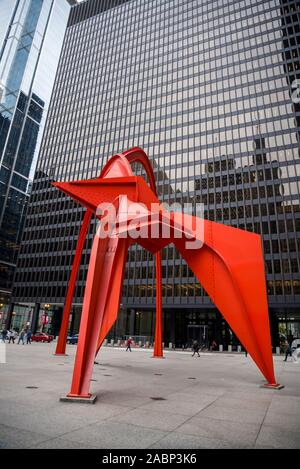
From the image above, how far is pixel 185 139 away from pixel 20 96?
7661cm

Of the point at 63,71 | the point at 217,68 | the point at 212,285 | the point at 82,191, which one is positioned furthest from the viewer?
the point at 63,71

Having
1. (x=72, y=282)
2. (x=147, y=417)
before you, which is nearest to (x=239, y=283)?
(x=147, y=417)

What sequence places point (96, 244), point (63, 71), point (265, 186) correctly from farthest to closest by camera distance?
point (63, 71) < point (265, 186) < point (96, 244)

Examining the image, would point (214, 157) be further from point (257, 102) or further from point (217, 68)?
point (217, 68)

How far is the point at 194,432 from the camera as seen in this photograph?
5.41 m

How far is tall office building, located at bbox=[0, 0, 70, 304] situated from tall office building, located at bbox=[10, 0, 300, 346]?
2172 cm

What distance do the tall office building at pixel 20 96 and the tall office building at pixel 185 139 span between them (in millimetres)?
21720

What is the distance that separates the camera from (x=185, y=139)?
61688 millimetres

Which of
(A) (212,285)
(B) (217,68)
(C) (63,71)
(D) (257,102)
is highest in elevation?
(C) (63,71)

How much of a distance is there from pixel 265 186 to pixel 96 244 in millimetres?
49958

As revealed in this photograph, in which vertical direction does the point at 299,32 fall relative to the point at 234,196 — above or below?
above

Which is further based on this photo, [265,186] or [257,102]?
[257,102]

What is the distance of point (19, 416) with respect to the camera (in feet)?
19.2

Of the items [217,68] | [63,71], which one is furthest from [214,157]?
[63,71]
